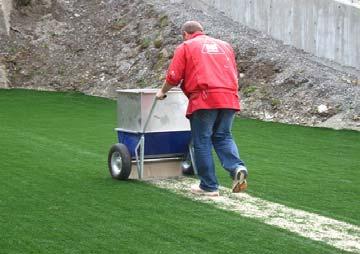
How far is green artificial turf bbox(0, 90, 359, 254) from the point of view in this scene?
6.23 m

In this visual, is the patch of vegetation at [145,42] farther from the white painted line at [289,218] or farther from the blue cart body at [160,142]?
the white painted line at [289,218]

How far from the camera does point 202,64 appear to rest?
317 inches

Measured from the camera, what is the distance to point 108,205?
768 centimetres

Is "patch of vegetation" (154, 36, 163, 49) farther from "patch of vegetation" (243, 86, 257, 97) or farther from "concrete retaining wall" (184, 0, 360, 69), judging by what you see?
"patch of vegetation" (243, 86, 257, 97)

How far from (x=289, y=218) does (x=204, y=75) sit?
1.67 m

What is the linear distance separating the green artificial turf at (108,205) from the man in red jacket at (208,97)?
0.48 metres

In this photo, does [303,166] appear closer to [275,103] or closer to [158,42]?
[275,103]

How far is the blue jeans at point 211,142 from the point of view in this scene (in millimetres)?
8141

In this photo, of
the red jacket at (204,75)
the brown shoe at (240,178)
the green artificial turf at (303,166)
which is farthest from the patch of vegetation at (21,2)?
the brown shoe at (240,178)

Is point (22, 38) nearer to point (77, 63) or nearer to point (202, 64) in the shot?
point (77, 63)

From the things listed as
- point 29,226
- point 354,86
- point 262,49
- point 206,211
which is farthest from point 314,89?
point 29,226

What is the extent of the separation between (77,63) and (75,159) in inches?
400

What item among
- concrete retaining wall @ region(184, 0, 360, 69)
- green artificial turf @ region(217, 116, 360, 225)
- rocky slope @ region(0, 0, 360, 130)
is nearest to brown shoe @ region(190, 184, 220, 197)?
green artificial turf @ region(217, 116, 360, 225)

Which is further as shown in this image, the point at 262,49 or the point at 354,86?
the point at 262,49
